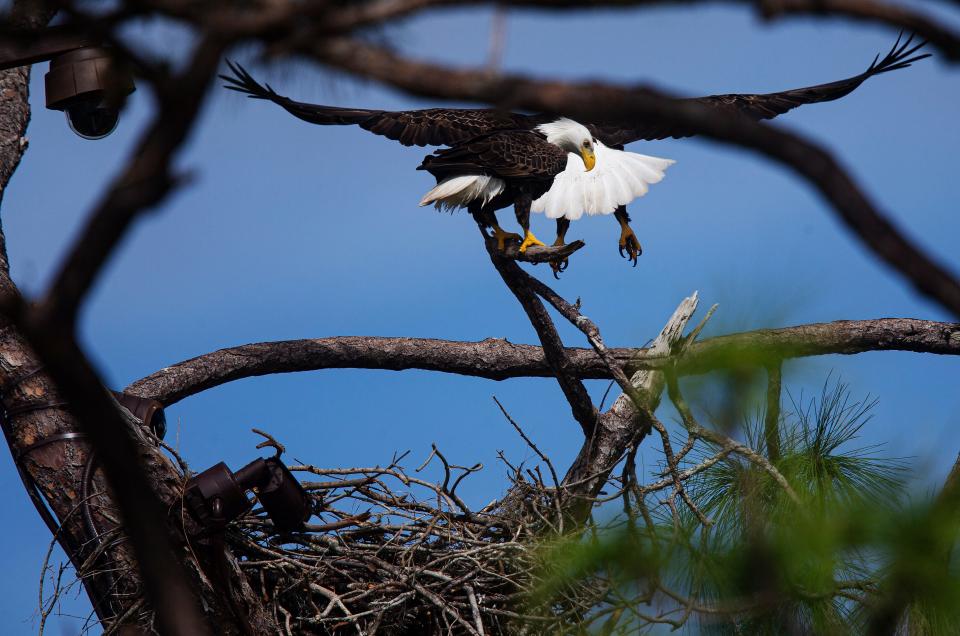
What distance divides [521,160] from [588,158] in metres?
0.58

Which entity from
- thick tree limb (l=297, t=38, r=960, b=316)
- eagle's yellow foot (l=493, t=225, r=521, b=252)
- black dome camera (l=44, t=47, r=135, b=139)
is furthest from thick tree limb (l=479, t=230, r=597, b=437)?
thick tree limb (l=297, t=38, r=960, b=316)

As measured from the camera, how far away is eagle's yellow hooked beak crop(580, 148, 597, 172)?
513cm

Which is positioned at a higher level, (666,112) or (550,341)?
(550,341)

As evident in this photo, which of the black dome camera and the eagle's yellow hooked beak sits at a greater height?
the black dome camera

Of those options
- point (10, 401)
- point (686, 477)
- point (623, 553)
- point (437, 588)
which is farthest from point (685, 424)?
point (10, 401)

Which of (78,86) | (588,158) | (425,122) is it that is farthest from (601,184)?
(78,86)

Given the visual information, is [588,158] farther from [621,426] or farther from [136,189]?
[136,189]

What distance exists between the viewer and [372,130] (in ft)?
17.0

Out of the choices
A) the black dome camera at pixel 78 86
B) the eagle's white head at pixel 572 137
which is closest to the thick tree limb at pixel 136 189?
the black dome camera at pixel 78 86

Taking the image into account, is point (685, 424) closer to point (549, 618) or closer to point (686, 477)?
point (686, 477)

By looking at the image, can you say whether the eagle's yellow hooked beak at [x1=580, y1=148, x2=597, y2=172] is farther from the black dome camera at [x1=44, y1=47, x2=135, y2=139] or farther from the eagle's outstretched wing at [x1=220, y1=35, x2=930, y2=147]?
the black dome camera at [x1=44, y1=47, x2=135, y2=139]

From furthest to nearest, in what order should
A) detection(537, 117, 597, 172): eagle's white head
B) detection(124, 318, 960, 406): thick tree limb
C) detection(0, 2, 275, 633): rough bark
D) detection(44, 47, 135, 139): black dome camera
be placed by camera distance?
1. detection(537, 117, 597, 172): eagle's white head
2. detection(124, 318, 960, 406): thick tree limb
3. detection(44, 47, 135, 139): black dome camera
4. detection(0, 2, 275, 633): rough bark

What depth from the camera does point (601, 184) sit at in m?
5.08

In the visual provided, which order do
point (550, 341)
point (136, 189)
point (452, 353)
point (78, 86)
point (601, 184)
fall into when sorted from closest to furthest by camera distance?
point (136, 189) → point (78, 86) → point (550, 341) → point (601, 184) → point (452, 353)
